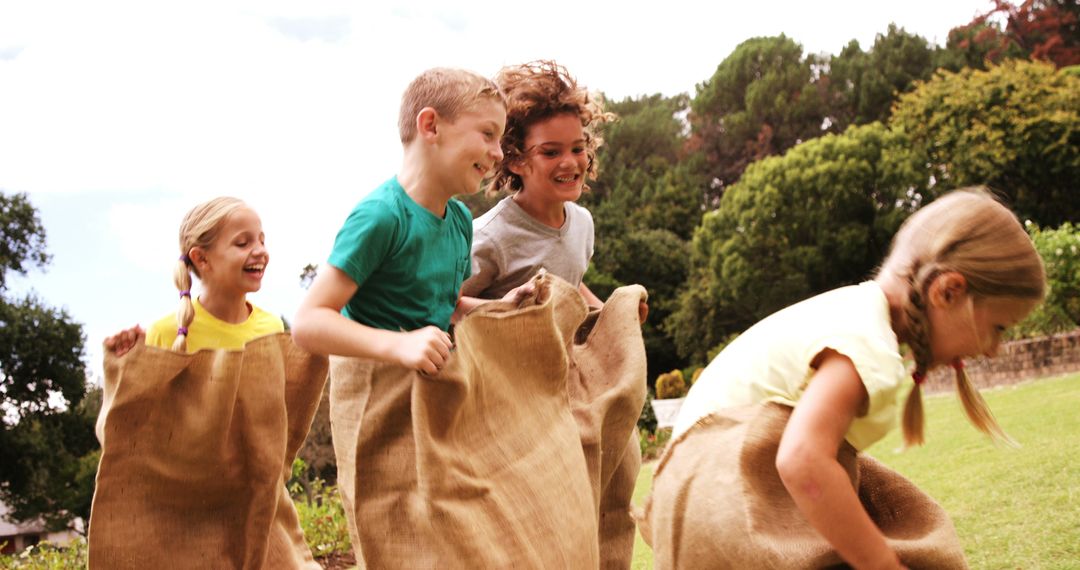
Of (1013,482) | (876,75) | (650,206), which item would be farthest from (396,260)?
(876,75)

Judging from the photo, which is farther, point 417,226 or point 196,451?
point 196,451

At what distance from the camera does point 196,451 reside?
10.5 ft

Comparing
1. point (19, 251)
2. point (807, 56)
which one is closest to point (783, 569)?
point (19, 251)

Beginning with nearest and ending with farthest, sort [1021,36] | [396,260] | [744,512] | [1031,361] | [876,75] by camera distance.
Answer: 1. [744,512]
2. [396,260]
3. [1031,361]
4. [1021,36]
5. [876,75]

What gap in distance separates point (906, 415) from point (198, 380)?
1.98 meters

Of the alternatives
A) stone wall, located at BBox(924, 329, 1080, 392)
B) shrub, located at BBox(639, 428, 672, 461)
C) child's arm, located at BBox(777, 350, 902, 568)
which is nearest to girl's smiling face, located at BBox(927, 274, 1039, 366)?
child's arm, located at BBox(777, 350, 902, 568)

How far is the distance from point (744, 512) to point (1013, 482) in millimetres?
4746

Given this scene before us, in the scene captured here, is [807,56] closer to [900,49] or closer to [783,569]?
[900,49]

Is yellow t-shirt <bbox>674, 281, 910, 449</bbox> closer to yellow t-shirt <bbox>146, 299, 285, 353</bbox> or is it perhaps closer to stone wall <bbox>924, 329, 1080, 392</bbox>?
yellow t-shirt <bbox>146, 299, 285, 353</bbox>

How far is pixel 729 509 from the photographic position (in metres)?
2.42

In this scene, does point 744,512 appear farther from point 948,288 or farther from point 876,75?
point 876,75

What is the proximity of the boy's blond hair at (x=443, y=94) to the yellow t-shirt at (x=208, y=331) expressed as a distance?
1201 millimetres

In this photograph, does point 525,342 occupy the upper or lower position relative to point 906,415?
upper

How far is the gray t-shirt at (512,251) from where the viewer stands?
3.70 m
